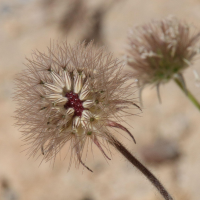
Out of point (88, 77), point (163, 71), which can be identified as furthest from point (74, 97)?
point (163, 71)

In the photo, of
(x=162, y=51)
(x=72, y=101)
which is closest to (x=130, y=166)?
(x=162, y=51)

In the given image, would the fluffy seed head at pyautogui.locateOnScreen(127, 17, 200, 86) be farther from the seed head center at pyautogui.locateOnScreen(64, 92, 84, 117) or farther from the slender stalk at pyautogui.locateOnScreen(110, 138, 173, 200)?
the slender stalk at pyautogui.locateOnScreen(110, 138, 173, 200)

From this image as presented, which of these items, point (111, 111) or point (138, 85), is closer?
point (111, 111)

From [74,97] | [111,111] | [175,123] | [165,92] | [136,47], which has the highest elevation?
[136,47]

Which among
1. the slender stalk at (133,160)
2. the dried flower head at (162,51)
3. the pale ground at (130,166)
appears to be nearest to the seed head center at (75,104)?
the slender stalk at (133,160)

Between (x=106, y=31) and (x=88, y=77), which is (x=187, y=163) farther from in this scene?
(x=88, y=77)

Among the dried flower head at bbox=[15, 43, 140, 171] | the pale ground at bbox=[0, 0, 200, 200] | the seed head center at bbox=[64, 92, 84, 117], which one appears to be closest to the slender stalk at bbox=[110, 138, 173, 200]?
the dried flower head at bbox=[15, 43, 140, 171]

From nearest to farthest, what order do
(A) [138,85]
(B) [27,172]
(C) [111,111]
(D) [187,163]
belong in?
(C) [111,111] → (A) [138,85] → (D) [187,163] → (B) [27,172]

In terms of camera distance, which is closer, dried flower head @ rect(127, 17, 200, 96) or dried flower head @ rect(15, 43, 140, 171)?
dried flower head @ rect(15, 43, 140, 171)
